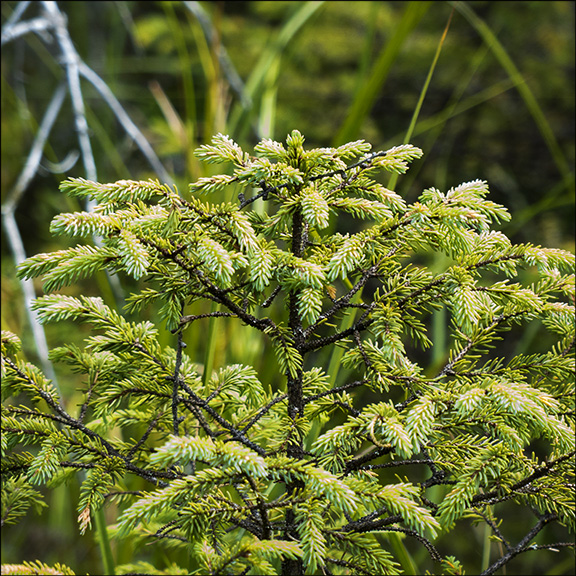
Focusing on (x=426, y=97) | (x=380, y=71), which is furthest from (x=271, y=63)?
(x=426, y=97)

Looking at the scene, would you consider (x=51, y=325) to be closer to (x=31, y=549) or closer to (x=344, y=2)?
(x=31, y=549)

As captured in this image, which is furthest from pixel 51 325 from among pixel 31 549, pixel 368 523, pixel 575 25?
pixel 575 25

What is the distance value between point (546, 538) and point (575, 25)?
1.87 metres

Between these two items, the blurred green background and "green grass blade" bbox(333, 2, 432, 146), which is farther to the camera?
the blurred green background

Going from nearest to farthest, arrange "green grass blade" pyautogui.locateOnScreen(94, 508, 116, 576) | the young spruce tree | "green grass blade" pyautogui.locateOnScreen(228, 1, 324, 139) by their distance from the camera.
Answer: the young spruce tree < "green grass blade" pyautogui.locateOnScreen(94, 508, 116, 576) < "green grass blade" pyautogui.locateOnScreen(228, 1, 324, 139)

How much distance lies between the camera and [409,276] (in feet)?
1.77

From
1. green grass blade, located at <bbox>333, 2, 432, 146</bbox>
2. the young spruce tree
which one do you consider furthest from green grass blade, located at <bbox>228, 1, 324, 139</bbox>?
the young spruce tree

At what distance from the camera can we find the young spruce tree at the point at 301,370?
17.8 inches

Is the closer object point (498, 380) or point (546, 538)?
point (498, 380)

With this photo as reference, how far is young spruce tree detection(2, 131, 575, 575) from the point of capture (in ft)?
1.49

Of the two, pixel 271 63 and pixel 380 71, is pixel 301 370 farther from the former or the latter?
pixel 271 63

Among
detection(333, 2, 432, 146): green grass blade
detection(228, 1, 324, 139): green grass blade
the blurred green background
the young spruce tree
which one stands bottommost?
the young spruce tree

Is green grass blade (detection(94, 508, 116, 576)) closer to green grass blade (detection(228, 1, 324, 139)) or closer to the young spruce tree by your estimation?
the young spruce tree

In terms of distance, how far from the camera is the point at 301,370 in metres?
0.52
